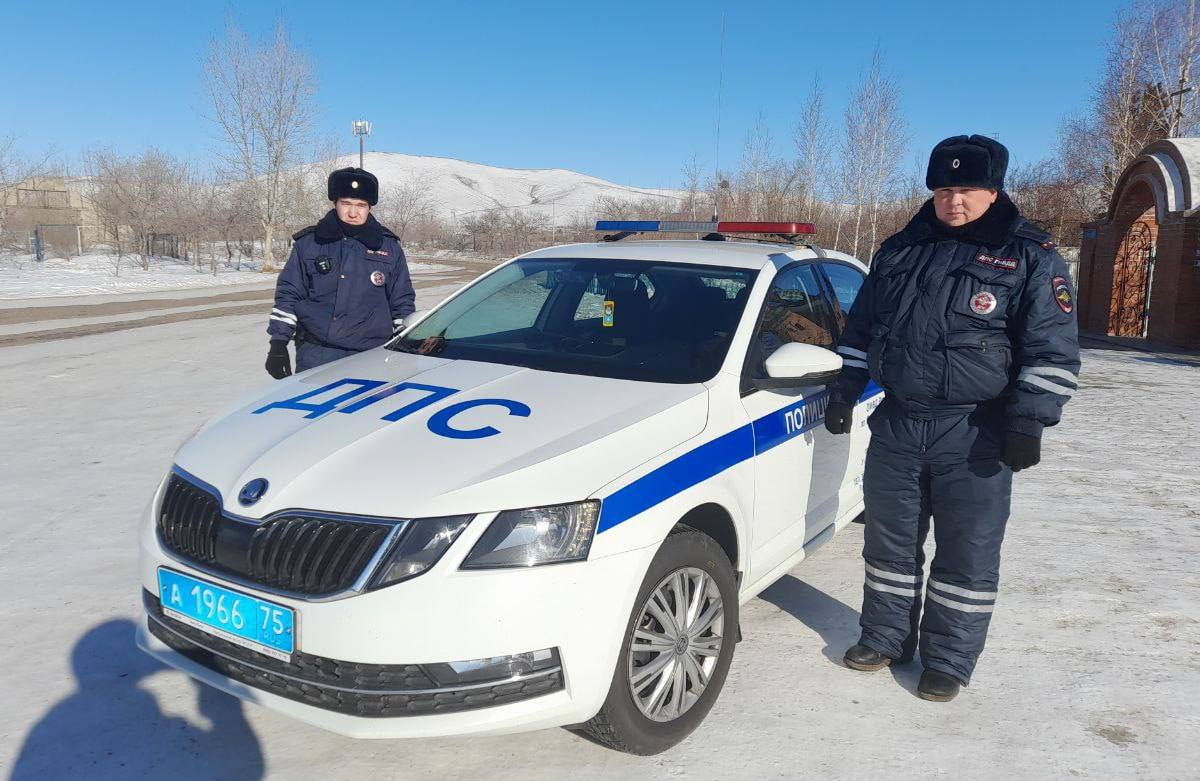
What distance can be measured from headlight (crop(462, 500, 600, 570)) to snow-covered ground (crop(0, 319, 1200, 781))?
0.79 meters

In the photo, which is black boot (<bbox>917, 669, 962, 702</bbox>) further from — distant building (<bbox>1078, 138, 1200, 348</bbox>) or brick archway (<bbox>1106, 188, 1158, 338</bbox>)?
brick archway (<bbox>1106, 188, 1158, 338</bbox>)

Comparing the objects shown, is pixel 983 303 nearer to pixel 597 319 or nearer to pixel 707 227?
pixel 597 319

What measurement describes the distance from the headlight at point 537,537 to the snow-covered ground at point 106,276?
22.6 m

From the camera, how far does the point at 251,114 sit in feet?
118

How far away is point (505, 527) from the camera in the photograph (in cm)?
224

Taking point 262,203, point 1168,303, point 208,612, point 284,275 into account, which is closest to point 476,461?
point 208,612

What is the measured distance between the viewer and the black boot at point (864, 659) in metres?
3.27

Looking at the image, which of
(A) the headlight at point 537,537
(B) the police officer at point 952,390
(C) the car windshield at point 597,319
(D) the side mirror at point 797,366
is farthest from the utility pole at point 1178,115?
(A) the headlight at point 537,537

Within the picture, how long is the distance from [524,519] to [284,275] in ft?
9.58

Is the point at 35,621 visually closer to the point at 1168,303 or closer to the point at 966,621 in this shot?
Result: the point at 966,621

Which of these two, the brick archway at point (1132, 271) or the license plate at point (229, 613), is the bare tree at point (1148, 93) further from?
the license plate at point (229, 613)

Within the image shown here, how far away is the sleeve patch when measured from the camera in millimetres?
2825

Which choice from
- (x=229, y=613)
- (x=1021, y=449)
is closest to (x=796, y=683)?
(x=1021, y=449)

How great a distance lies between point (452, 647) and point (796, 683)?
1554 millimetres
